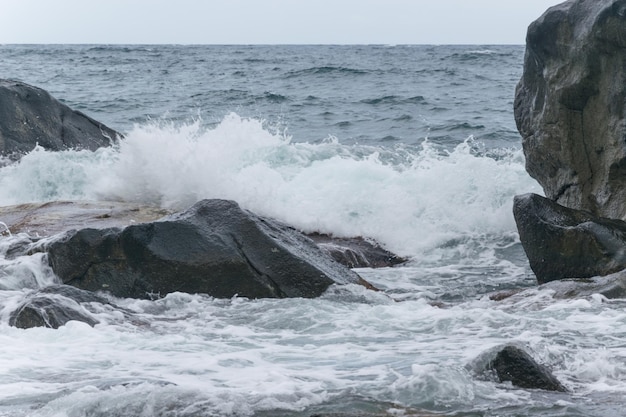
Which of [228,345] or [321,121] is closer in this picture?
[228,345]

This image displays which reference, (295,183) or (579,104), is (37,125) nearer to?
(295,183)

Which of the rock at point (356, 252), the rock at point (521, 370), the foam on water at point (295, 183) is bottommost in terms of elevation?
the rock at point (356, 252)

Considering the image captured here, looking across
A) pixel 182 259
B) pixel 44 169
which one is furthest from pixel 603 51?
pixel 44 169

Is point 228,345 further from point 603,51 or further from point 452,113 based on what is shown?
point 452,113

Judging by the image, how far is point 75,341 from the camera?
5305mm

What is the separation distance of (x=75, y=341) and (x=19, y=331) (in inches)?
14.3

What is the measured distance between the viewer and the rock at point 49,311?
551 cm

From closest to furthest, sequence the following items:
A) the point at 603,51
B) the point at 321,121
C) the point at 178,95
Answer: the point at 603,51 → the point at 321,121 → the point at 178,95

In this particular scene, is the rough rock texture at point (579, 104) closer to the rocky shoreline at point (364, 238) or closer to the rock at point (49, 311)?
the rocky shoreline at point (364, 238)

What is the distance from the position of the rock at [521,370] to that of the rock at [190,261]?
2227mm

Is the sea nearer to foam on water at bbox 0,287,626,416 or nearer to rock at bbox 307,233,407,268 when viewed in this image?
foam on water at bbox 0,287,626,416

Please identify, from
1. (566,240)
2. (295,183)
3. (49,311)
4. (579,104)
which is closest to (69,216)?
(49,311)

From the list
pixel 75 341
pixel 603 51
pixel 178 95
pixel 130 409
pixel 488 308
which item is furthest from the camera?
pixel 178 95

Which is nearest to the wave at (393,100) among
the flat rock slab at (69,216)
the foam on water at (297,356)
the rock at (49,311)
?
the flat rock slab at (69,216)
